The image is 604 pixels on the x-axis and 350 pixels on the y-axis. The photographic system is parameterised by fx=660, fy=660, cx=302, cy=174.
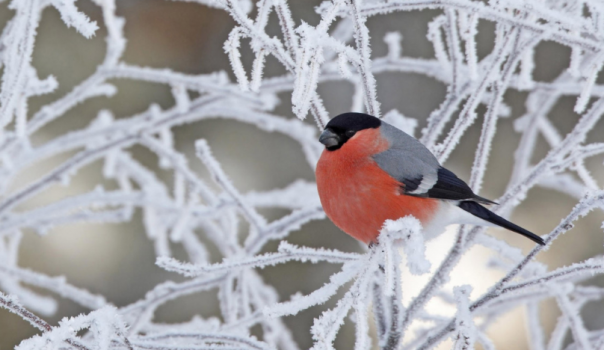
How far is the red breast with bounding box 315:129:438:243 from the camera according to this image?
1.90 m

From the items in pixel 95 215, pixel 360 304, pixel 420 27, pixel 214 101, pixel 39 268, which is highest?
pixel 420 27

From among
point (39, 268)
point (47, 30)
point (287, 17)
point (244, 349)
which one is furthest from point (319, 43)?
point (47, 30)

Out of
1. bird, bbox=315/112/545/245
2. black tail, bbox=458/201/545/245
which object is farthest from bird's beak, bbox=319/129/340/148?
black tail, bbox=458/201/545/245

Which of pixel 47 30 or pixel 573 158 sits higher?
pixel 47 30

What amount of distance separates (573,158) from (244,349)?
95cm

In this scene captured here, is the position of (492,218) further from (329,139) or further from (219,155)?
(219,155)

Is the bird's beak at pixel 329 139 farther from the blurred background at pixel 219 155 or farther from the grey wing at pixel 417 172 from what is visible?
the blurred background at pixel 219 155

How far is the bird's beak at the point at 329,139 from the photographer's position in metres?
1.89

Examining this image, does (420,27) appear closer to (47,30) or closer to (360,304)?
(47,30)

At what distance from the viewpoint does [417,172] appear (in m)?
2.01

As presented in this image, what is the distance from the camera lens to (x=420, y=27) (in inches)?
200

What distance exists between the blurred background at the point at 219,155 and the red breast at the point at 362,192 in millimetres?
1711

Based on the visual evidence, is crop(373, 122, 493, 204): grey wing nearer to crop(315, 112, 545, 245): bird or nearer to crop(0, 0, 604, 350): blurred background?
crop(315, 112, 545, 245): bird

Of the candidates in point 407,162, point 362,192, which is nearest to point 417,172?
point 407,162
